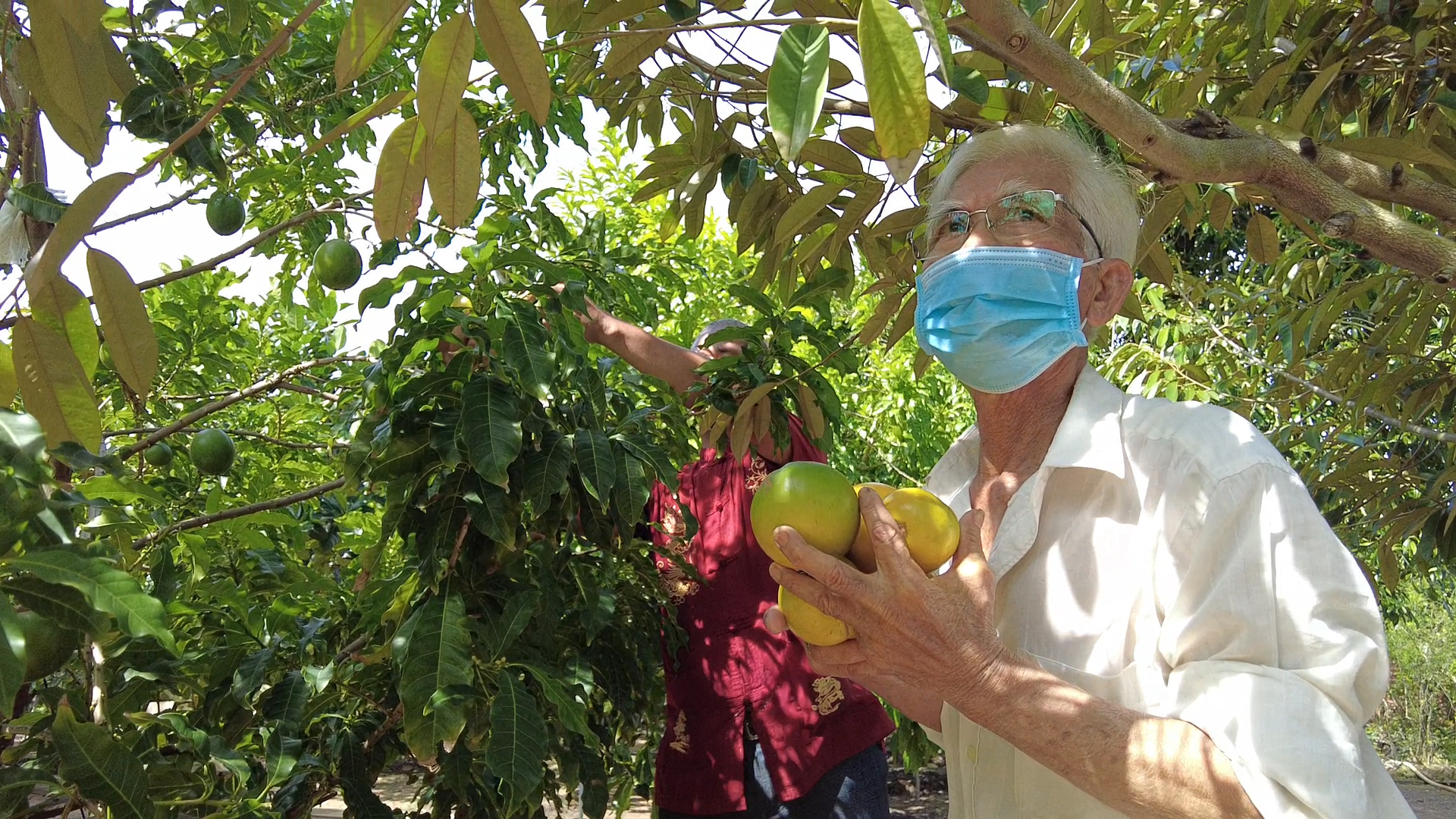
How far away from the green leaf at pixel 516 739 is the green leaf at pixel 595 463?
0.37 meters

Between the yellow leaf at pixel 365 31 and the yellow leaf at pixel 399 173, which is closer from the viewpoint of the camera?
the yellow leaf at pixel 365 31

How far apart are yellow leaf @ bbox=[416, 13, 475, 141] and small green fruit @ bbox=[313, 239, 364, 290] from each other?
6.77ft

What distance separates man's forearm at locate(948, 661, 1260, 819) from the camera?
3.90 ft

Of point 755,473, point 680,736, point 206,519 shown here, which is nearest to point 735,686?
point 680,736

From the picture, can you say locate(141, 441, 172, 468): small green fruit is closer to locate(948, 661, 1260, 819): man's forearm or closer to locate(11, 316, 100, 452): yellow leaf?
locate(11, 316, 100, 452): yellow leaf

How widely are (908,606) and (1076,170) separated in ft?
2.48

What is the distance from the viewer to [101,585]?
1.10 metres

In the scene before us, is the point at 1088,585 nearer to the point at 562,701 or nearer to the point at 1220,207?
the point at 562,701

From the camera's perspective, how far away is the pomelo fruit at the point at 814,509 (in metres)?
1.42

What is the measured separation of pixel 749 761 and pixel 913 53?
2.24 m

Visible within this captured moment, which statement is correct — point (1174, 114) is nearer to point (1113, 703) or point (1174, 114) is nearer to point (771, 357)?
point (771, 357)

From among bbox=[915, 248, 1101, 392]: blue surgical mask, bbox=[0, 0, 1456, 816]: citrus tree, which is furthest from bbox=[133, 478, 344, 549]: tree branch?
bbox=[915, 248, 1101, 392]: blue surgical mask

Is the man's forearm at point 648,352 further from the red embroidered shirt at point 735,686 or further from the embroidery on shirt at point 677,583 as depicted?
the embroidery on shirt at point 677,583

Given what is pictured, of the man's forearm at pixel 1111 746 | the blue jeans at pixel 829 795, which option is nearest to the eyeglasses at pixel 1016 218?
the man's forearm at pixel 1111 746
